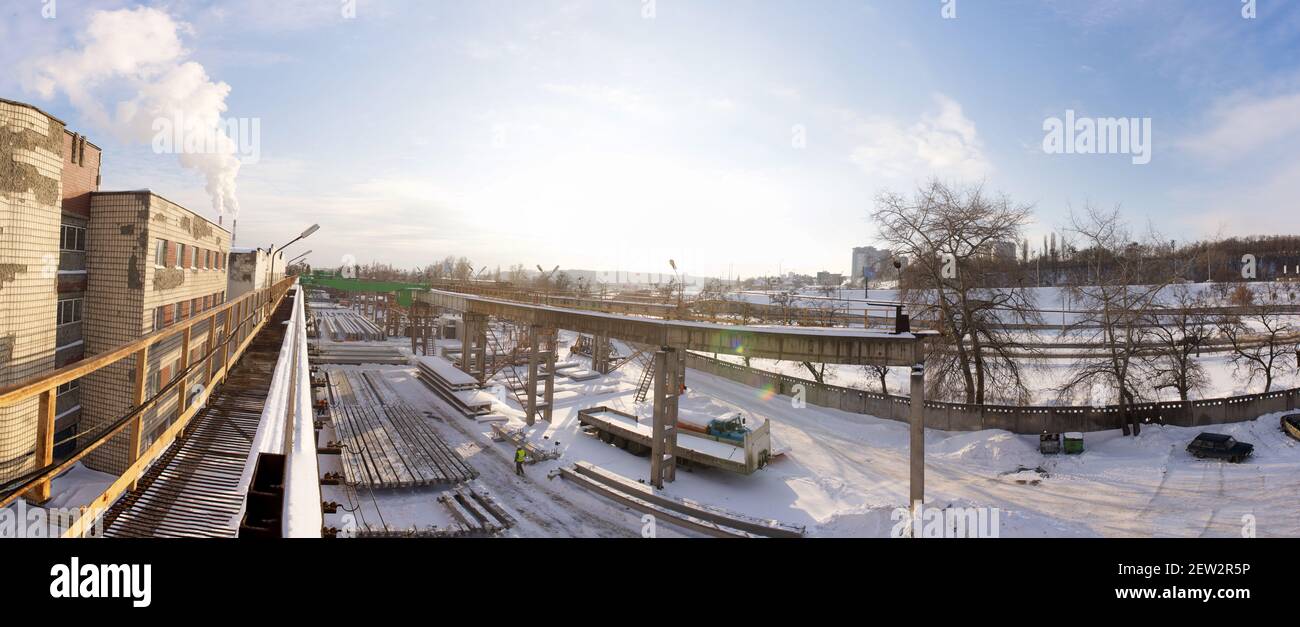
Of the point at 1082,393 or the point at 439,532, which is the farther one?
the point at 1082,393

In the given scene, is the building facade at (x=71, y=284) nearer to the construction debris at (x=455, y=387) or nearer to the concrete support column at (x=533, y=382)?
the construction debris at (x=455, y=387)

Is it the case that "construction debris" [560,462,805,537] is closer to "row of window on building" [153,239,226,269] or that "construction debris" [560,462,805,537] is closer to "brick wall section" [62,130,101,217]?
"row of window on building" [153,239,226,269]

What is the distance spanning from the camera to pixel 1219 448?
55.8 feet

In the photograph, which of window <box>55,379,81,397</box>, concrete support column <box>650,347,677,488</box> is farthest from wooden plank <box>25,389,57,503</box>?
concrete support column <box>650,347,677,488</box>

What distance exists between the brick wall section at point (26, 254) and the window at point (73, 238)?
104 centimetres

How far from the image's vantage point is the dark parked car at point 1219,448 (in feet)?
55.1

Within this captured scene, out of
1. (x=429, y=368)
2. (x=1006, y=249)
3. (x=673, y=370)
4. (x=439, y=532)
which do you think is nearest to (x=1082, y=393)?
(x=1006, y=249)

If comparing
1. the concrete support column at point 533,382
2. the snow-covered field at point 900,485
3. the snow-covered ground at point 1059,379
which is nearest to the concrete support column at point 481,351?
the snow-covered field at point 900,485

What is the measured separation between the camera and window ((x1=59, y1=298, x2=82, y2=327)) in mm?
12242

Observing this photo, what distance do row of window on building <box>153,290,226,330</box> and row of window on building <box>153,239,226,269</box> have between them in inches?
45.6
